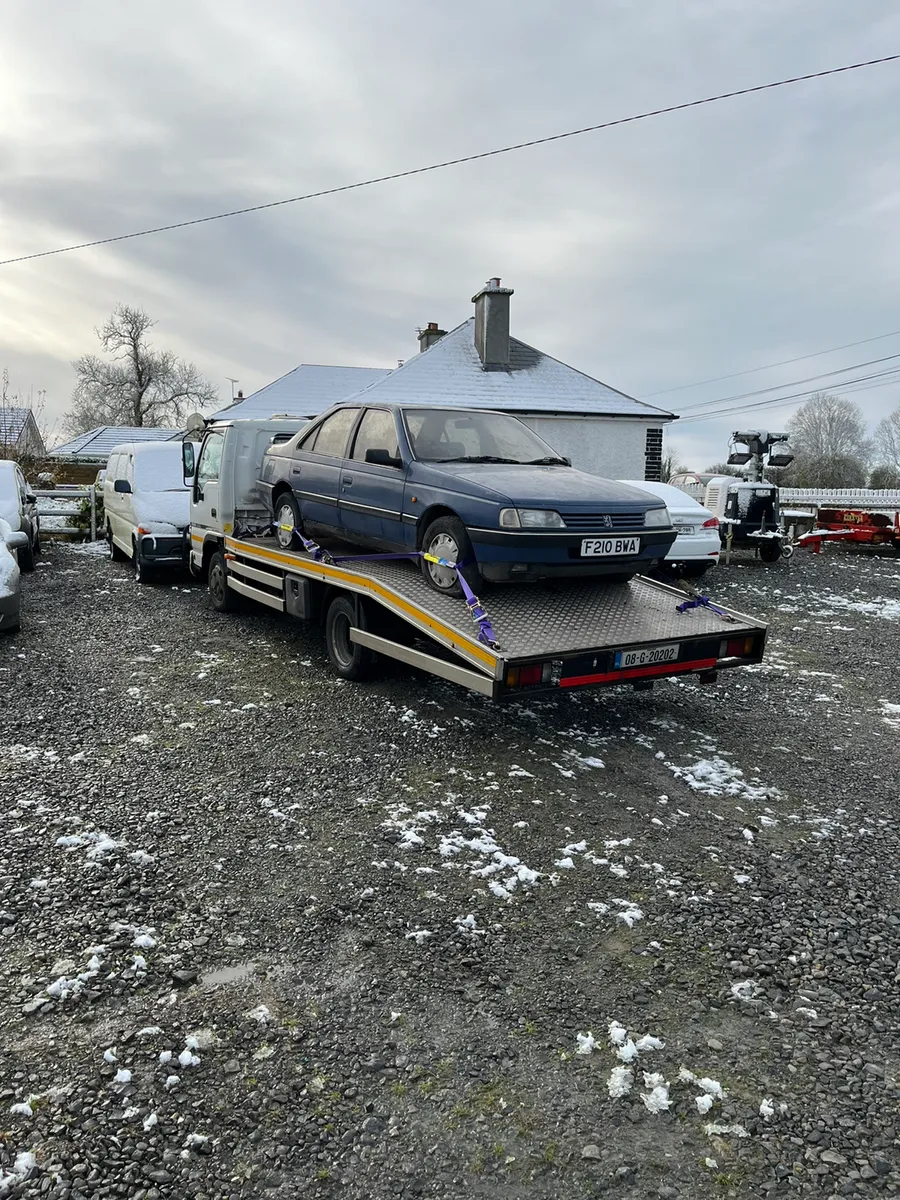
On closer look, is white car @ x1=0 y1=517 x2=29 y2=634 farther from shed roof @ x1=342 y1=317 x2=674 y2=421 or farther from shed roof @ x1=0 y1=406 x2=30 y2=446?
shed roof @ x1=0 y1=406 x2=30 y2=446

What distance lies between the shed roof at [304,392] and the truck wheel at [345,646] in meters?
18.7

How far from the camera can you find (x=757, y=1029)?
2.66m

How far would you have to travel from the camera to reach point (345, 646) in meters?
6.52

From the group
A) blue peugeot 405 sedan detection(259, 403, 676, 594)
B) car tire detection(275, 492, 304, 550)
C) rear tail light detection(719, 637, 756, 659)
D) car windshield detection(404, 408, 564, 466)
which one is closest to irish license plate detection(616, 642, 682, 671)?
rear tail light detection(719, 637, 756, 659)

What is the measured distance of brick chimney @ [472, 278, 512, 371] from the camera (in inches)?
859

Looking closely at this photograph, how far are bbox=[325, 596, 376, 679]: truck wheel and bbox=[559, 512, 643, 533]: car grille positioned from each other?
185 centimetres

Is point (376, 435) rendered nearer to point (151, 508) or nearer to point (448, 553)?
point (448, 553)

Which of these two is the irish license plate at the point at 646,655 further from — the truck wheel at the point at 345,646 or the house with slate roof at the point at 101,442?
the house with slate roof at the point at 101,442

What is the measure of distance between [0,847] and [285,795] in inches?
54.1

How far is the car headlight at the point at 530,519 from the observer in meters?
5.01

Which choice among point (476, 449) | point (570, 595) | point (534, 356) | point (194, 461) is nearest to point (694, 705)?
point (570, 595)

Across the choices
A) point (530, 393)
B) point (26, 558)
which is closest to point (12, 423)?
point (26, 558)

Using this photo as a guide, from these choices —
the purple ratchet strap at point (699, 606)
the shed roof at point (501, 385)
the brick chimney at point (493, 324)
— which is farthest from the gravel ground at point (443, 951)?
the brick chimney at point (493, 324)

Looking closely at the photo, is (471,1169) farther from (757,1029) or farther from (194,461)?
(194,461)
